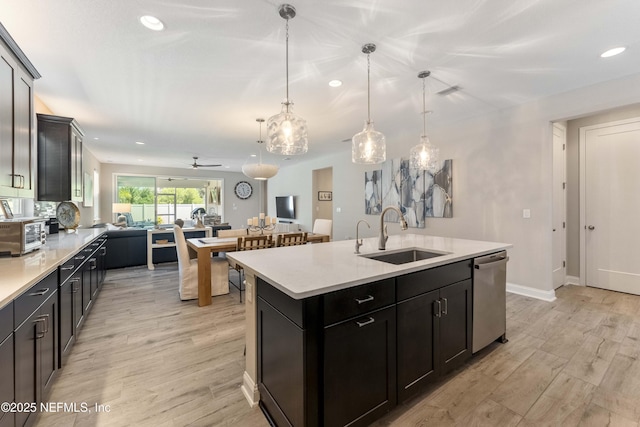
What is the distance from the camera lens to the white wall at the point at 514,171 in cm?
322

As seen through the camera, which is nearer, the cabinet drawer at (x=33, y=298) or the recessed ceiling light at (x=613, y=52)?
the cabinet drawer at (x=33, y=298)

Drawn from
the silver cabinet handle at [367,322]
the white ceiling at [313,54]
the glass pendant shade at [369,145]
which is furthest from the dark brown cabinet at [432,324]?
the white ceiling at [313,54]

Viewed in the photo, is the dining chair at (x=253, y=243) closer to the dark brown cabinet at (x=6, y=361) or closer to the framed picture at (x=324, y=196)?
the dark brown cabinet at (x=6, y=361)

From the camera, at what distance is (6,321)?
122 cm

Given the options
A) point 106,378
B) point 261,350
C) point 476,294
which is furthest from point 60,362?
point 476,294

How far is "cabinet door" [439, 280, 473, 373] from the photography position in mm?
1867

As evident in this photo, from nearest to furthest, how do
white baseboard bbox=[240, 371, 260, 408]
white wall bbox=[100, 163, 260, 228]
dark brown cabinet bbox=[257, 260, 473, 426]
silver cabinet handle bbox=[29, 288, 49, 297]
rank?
dark brown cabinet bbox=[257, 260, 473, 426], silver cabinet handle bbox=[29, 288, 49, 297], white baseboard bbox=[240, 371, 260, 408], white wall bbox=[100, 163, 260, 228]

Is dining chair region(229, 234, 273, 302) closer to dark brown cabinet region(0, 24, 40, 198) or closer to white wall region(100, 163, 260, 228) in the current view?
dark brown cabinet region(0, 24, 40, 198)

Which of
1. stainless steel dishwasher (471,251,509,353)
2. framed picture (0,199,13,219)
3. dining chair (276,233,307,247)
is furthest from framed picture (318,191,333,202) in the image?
framed picture (0,199,13,219)

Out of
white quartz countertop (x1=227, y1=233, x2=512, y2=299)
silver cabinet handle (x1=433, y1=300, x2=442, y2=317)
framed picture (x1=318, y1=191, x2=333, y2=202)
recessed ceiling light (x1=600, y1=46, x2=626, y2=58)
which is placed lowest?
silver cabinet handle (x1=433, y1=300, x2=442, y2=317)

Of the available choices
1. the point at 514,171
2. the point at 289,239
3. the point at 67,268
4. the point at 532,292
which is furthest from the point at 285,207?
the point at 67,268

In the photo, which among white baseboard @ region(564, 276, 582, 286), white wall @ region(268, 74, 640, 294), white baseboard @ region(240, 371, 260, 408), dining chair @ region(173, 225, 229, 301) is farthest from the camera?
white baseboard @ region(564, 276, 582, 286)

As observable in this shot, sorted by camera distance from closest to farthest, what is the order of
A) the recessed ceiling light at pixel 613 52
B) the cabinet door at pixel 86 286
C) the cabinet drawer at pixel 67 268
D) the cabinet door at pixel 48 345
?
the cabinet door at pixel 48 345 → the cabinet drawer at pixel 67 268 → the recessed ceiling light at pixel 613 52 → the cabinet door at pixel 86 286

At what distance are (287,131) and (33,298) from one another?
190cm
